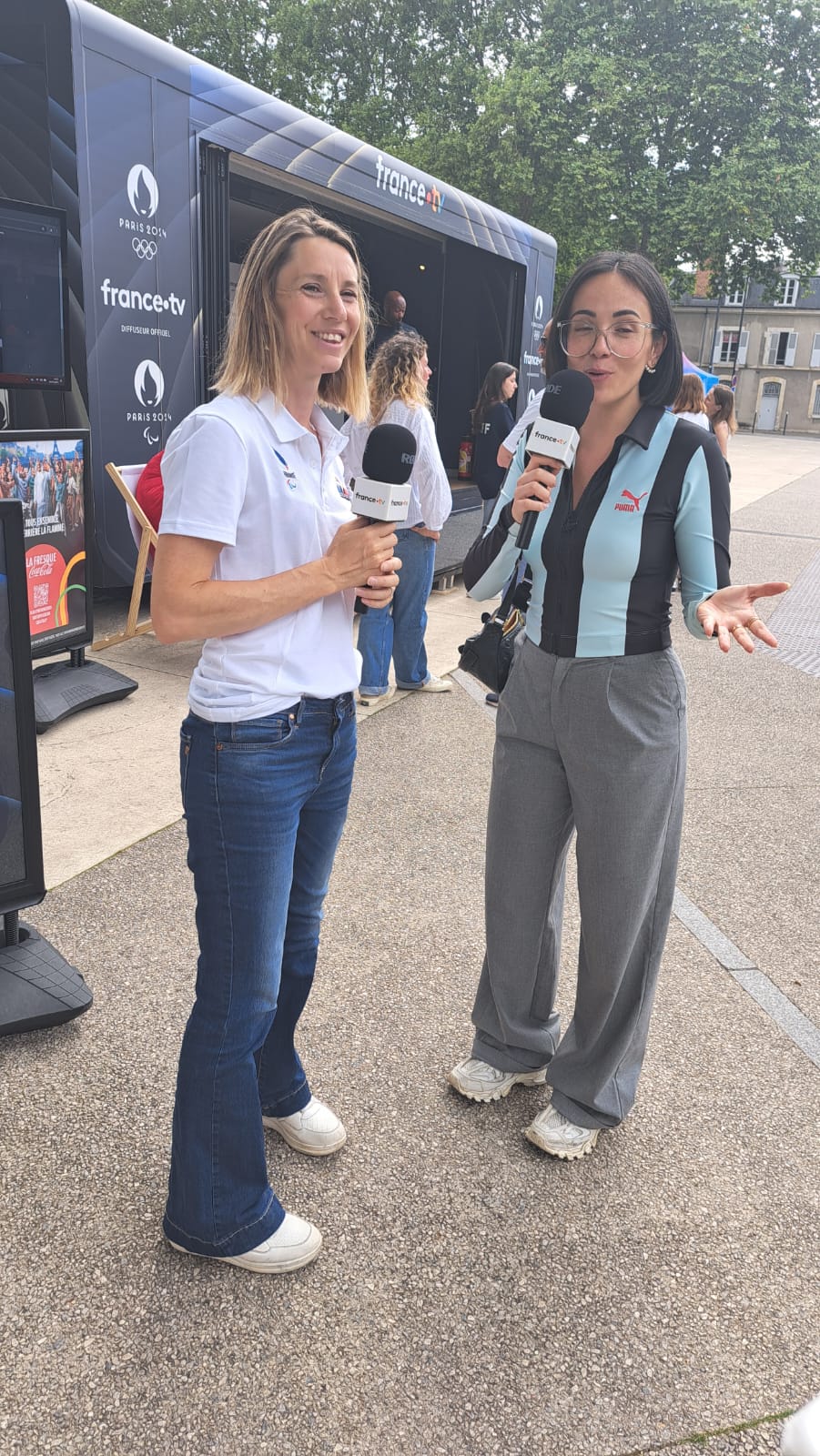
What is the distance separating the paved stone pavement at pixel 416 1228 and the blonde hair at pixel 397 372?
9.27 ft

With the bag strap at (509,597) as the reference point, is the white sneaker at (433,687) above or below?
below

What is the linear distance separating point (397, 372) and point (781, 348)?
6580 cm

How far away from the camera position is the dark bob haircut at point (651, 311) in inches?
85.5

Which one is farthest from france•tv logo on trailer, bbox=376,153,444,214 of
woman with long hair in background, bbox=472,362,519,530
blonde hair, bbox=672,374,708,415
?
blonde hair, bbox=672,374,708,415

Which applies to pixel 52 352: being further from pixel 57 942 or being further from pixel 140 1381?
pixel 140 1381

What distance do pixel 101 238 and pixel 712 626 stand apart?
5253mm

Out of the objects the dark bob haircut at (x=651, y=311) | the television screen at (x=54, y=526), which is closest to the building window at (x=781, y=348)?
the television screen at (x=54, y=526)

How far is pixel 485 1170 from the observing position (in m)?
2.47

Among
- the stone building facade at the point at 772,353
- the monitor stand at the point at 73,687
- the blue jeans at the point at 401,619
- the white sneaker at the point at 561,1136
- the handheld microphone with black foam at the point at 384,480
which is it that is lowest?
the white sneaker at the point at 561,1136

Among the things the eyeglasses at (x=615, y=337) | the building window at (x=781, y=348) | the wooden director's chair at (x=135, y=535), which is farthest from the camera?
the building window at (x=781, y=348)

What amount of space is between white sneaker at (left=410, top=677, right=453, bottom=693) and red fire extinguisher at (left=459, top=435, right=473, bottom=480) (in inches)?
259

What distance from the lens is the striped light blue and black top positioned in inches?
85.4

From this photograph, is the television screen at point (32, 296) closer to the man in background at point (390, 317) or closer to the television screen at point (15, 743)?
the television screen at point (15, 743)

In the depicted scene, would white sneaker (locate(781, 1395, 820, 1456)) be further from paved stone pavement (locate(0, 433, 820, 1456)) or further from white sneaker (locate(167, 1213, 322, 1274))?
white sneaker (locate(167, 1213, 322, 1274))
